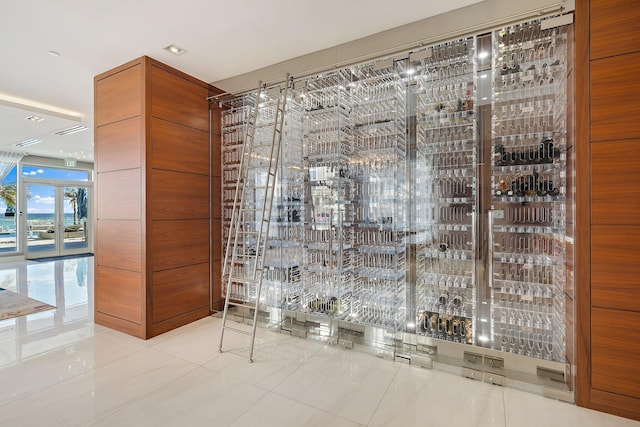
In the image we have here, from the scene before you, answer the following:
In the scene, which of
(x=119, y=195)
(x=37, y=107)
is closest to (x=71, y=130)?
(x=37, y=107)

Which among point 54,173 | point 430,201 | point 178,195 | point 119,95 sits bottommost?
point 430,201

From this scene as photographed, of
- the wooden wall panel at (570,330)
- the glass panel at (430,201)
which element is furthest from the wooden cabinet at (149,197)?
the wooden wall panel at (570,330)

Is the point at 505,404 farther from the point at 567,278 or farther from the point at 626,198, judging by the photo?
the point at 626,198

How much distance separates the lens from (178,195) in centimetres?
347

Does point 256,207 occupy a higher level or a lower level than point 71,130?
lower

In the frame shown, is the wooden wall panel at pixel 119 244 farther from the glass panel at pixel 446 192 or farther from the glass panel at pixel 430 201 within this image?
the glass panel at pixel 446 192

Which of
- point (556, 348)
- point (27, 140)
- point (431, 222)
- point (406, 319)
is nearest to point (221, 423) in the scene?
point (406, 319)

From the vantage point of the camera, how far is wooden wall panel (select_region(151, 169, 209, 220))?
10.6 feet

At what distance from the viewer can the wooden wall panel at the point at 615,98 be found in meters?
1.92

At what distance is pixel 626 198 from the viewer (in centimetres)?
193

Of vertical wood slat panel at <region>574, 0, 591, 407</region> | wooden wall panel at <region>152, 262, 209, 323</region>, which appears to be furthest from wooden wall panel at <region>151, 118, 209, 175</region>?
vertical wood slat panel at <region>574, 0, 591, 407</region>

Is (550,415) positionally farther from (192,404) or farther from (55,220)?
(55,220)

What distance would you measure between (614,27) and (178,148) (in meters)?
3.95

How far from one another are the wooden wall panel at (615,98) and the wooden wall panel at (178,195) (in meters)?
3.81
